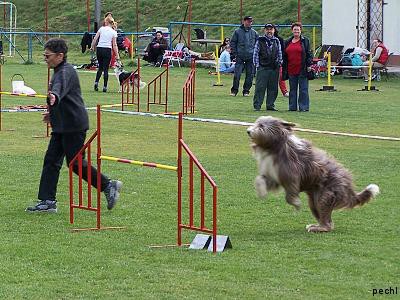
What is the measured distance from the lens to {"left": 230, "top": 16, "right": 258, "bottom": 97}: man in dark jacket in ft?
92.3

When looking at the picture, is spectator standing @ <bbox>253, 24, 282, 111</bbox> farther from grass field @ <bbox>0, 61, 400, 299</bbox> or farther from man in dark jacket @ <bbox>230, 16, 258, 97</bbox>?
grass field @ <bbox>0, 61, 400, 299</bbox>

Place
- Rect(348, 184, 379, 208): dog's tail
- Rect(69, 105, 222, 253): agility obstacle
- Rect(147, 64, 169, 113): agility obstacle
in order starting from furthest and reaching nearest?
Rect(147, 64, 169, 113): agility obstacle → Rect(348, 184, 379, 208): dog's tail → Rect(69, 105, 222, 253): agility obstacle

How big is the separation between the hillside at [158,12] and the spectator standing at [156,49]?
878 centimetres

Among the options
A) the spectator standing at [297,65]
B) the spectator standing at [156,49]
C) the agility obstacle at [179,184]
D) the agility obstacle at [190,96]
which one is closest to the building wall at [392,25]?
the spectator standing at [156,49]

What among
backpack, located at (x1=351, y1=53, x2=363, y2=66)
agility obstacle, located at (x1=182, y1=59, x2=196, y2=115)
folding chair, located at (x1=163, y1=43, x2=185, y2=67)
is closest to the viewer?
agility obstacle, located at (x1=182, y1=59, x2=196, y2=115)

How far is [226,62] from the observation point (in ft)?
122

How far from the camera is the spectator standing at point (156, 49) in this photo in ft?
136

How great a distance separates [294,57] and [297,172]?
14149 millimetres

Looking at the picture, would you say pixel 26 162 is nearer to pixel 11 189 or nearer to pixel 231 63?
pixel 11 189

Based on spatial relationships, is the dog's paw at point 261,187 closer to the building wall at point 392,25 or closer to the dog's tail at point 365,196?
the dog's tail at point 365,196

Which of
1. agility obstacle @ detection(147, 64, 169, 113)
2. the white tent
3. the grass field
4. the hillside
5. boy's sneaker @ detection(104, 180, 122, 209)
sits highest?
the hillside

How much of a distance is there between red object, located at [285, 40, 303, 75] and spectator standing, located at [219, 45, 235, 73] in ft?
42.7

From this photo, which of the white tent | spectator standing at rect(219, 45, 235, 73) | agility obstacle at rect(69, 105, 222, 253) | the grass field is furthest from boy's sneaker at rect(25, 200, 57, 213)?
the white tent

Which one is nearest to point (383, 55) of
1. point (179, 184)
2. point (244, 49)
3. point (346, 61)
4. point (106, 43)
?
point (346, 61)
